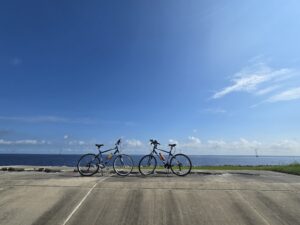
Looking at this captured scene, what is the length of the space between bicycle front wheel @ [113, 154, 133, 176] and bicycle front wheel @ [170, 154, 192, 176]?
164cm

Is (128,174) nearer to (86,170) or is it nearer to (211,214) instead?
(86,170)

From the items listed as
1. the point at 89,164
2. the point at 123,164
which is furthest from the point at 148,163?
the point at 89,164

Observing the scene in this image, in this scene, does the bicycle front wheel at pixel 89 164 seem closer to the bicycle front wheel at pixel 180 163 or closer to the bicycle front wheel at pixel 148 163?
the bicycle front wheel at pixel 148 163

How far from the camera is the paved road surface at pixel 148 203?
679 cm

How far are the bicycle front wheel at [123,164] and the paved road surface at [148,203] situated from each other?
2.54 m

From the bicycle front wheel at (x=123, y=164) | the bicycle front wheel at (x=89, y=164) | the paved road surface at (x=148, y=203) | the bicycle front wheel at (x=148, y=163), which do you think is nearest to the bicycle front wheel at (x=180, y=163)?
the bicycle front wheel at (x=148, y=163)

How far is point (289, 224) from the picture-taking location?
262 inches

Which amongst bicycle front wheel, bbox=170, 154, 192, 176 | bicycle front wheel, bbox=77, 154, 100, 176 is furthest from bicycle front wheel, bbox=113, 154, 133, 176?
bicycle front wheel, bbox=170, 154, 192, 176

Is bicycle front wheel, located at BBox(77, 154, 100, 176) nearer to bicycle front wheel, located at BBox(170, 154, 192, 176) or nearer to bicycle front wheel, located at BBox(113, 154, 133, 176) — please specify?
bicycle front wheel, located at BBox(113, 154, 133, 176)

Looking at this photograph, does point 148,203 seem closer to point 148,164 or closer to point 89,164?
point 148,164

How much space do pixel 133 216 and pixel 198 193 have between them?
222 cm

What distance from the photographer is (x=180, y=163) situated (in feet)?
39.8

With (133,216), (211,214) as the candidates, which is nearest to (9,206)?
(133,216)

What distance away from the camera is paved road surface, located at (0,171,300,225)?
6.79m
